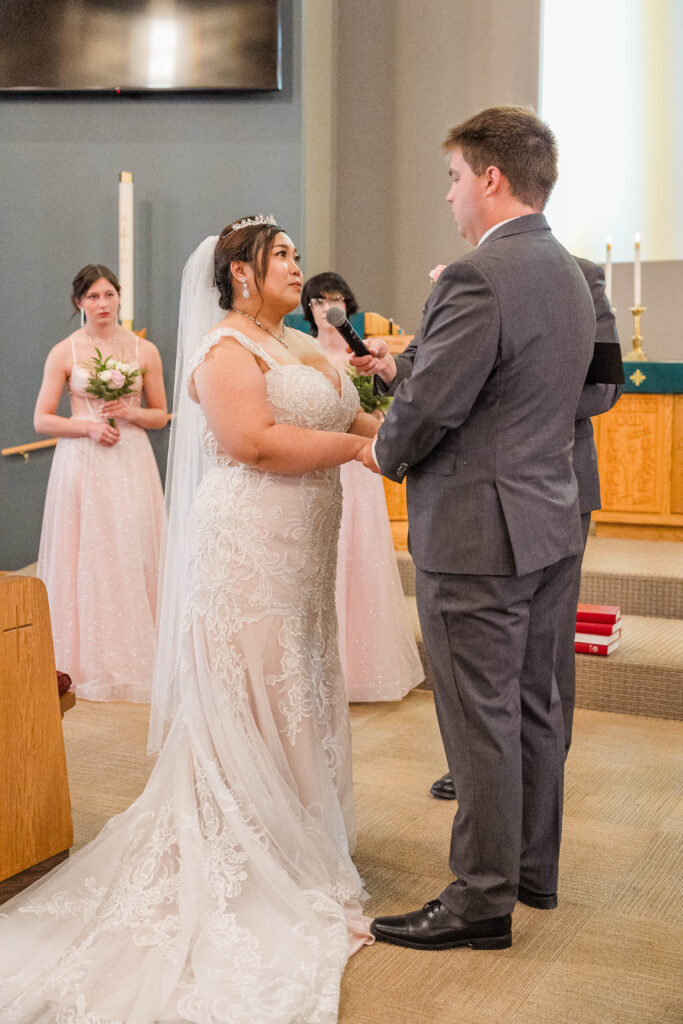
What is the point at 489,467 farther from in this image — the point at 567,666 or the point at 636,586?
the point at 636,586

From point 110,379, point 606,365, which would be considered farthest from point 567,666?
point 110,379

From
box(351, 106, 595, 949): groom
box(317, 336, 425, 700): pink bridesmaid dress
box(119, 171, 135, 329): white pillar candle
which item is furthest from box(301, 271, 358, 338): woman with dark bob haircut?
box(351, 106, 595, 949): groom

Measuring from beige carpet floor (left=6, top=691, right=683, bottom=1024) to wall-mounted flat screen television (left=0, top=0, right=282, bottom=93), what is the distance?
4.35 m

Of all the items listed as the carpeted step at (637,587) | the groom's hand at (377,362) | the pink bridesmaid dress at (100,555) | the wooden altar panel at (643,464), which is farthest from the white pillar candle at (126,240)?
the groom's hand at (377,362)

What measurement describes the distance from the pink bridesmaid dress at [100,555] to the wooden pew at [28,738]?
206cm

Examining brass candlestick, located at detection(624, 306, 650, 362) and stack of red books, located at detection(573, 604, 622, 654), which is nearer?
stack of red books, located at detection(573, 604, 622, 654)

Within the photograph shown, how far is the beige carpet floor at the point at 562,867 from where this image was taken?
2.35 metres

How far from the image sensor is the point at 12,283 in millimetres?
7340

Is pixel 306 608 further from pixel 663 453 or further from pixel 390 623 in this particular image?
pixel 663 453

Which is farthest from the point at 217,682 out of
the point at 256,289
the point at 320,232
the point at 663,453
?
the point at 320,232

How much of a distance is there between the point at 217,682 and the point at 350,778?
58 cm

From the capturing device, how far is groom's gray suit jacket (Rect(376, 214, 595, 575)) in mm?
2297

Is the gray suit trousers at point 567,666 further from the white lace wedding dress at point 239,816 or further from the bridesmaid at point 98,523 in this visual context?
the bridesmaid at point 98,523

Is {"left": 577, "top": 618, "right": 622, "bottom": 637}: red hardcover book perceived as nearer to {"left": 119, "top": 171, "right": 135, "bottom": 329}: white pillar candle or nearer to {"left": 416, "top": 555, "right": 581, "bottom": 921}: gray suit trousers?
{"left": 416, "top": 555, "right": 581, "bottom": 921}: gray suit trousers
